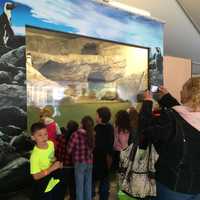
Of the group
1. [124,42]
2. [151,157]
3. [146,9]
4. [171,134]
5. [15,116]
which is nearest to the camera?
[171,134]

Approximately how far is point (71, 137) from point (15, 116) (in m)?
0.60

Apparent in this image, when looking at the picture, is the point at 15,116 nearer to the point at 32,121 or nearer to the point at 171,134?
the point at 32,121

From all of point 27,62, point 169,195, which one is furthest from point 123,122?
point 169,195

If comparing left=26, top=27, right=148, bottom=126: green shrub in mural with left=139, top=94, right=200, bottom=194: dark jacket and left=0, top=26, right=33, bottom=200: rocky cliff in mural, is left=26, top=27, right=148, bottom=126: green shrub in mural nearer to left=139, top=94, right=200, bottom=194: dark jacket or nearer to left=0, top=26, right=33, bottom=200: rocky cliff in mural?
left=0, top=26, right=33, bottom=200: rocky cliff in mural

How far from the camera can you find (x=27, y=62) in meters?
3.93

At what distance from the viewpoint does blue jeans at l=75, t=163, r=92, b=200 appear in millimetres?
3701

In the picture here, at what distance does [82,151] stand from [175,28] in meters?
4.78

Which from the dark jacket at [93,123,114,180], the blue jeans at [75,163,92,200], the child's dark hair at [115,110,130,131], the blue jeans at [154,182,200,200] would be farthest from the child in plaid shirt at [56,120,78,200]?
the blue jeans at [154,182,200,200]

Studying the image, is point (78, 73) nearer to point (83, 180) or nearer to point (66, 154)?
point (66, 154)

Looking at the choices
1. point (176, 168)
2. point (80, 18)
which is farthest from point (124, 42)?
point (176, 168)

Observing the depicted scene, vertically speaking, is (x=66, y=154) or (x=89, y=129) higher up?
(x=89, y=129)

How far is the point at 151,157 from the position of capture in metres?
2.45

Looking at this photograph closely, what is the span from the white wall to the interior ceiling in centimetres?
9

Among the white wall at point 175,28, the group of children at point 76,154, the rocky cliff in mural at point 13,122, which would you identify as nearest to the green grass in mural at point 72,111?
the group of children at point 76,154
